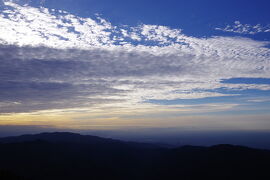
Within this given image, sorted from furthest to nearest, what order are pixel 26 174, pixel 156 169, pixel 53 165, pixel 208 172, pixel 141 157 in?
pixel 141 157, pixel 156 169, pixel 53 165, pixel 208 172, pixel 26 174

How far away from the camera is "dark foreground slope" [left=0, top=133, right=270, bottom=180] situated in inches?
4065

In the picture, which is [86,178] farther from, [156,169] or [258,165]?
[258,165]

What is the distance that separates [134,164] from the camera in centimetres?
14025

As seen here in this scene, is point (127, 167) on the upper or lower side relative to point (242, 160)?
lower

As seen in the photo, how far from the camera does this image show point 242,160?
11094 centimetres

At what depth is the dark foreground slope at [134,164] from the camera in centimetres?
10325

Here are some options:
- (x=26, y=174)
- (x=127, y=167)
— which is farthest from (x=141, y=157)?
(x=26, y=174)

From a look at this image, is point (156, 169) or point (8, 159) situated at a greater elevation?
point (8, 159)

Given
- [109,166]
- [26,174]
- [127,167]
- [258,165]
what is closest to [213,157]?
[258,165]

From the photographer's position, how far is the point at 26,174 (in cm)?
10025

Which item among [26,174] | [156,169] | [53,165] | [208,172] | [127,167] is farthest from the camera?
[127,167]

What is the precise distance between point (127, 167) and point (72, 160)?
116 ft

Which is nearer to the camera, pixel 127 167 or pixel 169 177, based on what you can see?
pixel 169 177

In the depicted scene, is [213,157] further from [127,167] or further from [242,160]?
[127,167]
